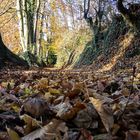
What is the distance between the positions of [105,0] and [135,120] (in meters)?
19.3

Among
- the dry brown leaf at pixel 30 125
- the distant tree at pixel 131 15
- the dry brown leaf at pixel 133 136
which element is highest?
the distant tree at pixel 131 15

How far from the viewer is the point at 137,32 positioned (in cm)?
1262

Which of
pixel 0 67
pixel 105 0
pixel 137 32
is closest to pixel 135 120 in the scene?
pixel 0 67

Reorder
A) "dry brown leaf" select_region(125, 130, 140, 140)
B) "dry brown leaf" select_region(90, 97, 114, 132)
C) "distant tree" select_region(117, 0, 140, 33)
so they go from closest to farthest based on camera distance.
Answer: "dry brown leaf" select_region(125, 130, 140, 140) → "dry brown leaf" select_region(90, 97, 114, 132) → "distant tree" select_region(117, 0, 140, 33)

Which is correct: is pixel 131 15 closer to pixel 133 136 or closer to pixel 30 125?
pixel 30 125

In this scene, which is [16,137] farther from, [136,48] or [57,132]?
[136,48]

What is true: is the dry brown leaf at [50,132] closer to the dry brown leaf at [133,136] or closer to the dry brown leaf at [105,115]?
the dry brown leaf at [105,115]

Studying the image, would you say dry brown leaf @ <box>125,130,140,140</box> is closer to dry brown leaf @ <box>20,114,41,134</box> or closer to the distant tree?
dry brown leaf @ <box>20,114,41,134</box>

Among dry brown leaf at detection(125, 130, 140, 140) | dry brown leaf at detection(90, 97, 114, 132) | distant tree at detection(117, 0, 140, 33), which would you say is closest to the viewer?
→ dry brown leaf at detection(125, 130, 140, 140)

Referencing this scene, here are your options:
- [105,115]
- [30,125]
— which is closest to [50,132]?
[30,125]

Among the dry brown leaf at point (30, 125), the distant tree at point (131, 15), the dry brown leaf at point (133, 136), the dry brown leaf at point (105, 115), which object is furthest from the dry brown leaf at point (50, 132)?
the distant tree at point (131, 15)

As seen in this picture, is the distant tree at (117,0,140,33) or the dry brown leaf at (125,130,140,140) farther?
the distant tree at (117,0,140,33)

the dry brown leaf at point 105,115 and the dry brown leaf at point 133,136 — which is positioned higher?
the dry brown leaf at point 105,115

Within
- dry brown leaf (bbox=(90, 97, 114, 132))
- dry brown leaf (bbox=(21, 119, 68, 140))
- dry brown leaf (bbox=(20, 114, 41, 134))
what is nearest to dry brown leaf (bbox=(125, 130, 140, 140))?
dry brown leaf (bbox=(90, 97, 114, 132))
